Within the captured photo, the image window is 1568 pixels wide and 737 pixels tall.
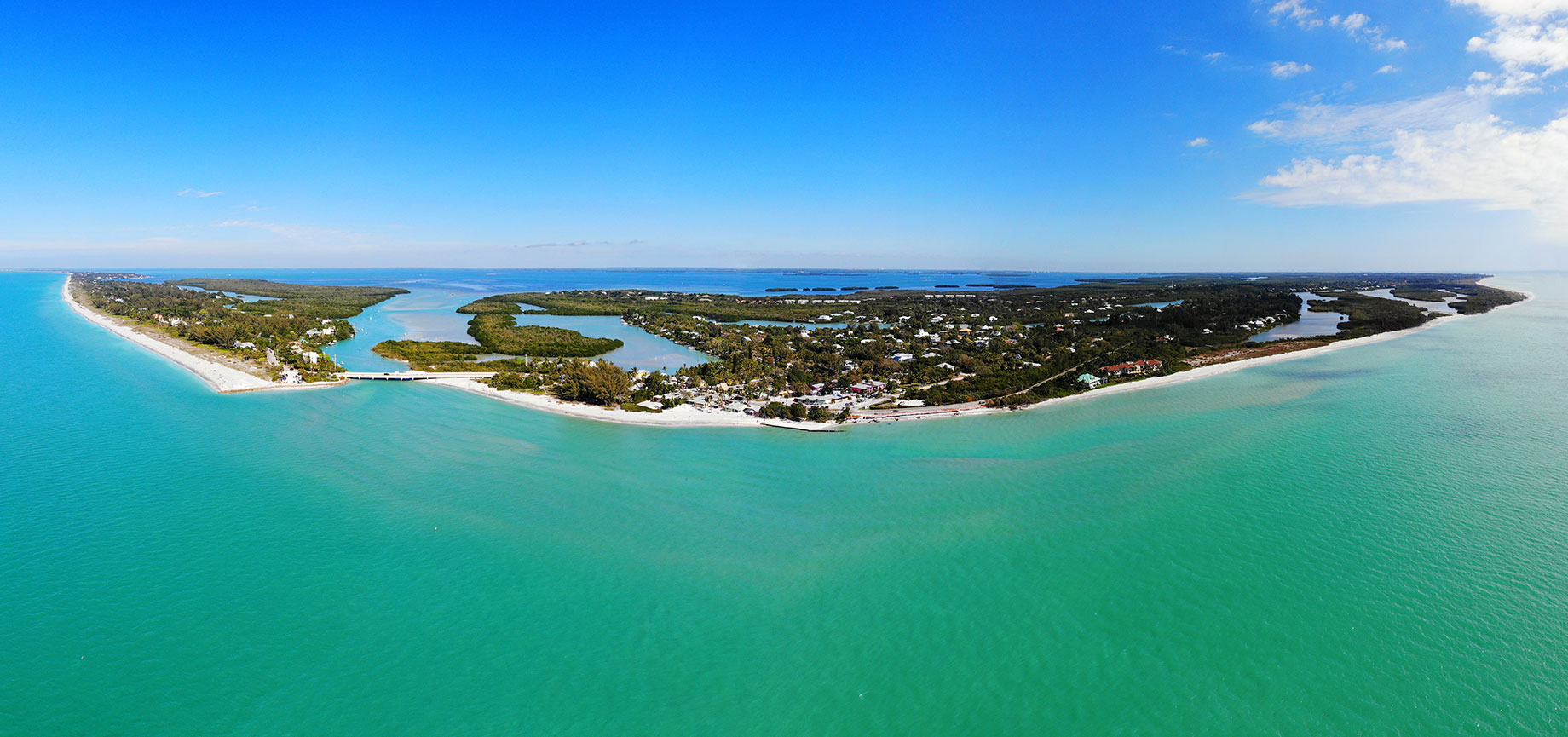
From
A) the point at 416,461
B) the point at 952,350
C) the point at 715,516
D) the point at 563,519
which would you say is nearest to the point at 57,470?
the point at 416,461

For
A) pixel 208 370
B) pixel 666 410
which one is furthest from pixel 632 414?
pixel 208 370

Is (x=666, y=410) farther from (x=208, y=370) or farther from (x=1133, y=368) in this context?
(x=208, y=370)

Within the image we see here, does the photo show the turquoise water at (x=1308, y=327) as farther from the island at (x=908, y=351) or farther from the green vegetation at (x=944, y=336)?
the green vegetation at (x=944, y=336)

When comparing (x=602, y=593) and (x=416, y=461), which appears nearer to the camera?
(x=602, y=593)

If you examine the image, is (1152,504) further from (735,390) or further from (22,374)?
(22,374)

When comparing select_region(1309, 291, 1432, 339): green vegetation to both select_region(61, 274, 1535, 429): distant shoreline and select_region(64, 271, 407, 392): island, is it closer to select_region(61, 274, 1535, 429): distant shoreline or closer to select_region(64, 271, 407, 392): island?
select_region(61, 274, 1535, 429): distant shoreline
